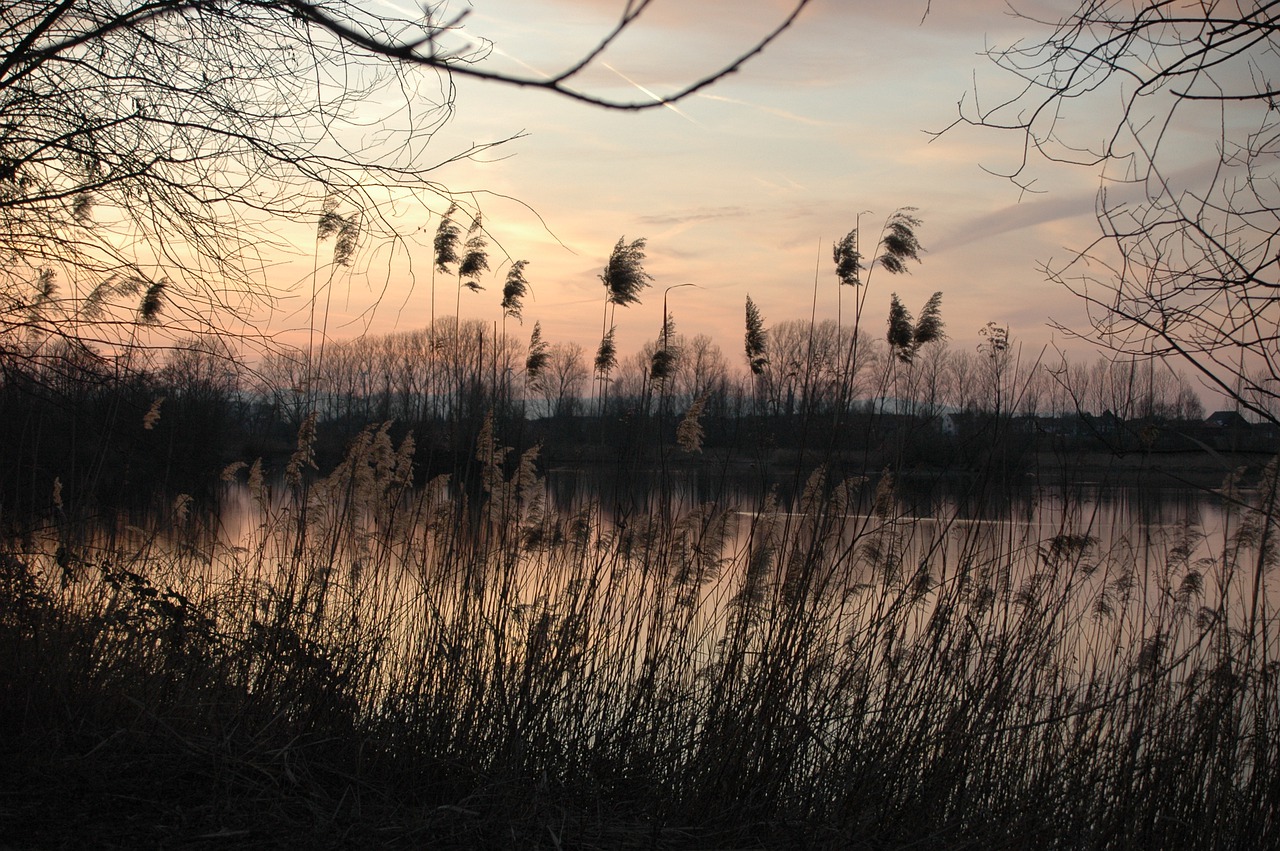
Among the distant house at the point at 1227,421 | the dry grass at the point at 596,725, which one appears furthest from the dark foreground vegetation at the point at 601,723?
the distant house at the point at 1227,421

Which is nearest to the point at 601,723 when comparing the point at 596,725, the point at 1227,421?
the point at 596,725

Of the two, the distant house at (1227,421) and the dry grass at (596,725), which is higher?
the distant house at (1227,421)

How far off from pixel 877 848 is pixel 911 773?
17.9 inches

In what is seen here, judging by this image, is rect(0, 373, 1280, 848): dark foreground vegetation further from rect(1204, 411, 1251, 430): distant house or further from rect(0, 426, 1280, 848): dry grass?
rect(1204, 411, 1251, 430): distant house

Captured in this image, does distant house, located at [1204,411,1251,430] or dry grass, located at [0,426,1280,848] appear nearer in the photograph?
dry grass, located at [0,426,1280,848]

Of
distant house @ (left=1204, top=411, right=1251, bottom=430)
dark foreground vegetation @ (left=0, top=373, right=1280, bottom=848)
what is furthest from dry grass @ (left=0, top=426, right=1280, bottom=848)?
distant house @ (left=1204, top=411, right=1251, bottom=430)

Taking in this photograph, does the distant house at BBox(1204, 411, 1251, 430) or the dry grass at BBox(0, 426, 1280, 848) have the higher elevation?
the distant house at BBox(1204, 411, 1251, 430)

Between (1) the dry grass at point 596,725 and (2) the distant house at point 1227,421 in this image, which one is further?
(2) the distant house at point 1227,421

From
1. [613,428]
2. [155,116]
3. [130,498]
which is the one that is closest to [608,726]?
[613,428]

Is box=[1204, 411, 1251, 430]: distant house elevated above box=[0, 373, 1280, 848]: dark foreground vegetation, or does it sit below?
above

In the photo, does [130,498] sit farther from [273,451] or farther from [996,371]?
[996,371]

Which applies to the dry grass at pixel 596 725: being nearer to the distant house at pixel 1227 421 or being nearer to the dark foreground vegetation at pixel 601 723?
the dark foreground vegetation at pixel 601 723

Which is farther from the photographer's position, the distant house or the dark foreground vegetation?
the distant house

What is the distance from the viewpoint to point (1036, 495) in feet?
15.6
